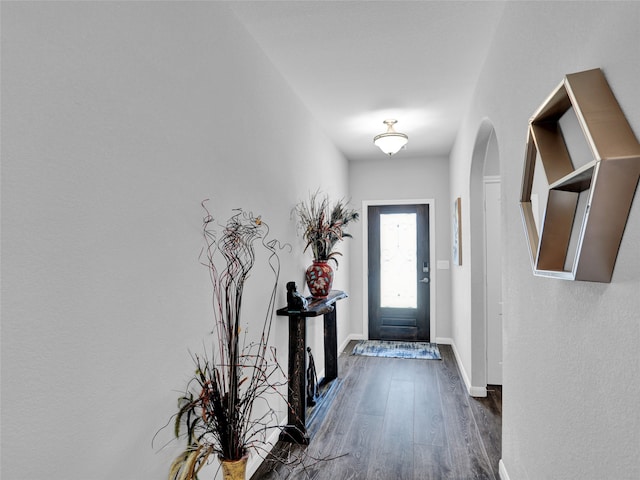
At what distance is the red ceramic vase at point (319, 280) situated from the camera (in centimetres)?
337

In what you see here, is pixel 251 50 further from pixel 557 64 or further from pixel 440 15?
pixel 557 64

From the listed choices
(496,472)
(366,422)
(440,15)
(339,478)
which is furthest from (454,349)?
(440,15)

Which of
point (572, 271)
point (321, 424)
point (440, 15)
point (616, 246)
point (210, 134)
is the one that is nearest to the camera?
point (616, 246)

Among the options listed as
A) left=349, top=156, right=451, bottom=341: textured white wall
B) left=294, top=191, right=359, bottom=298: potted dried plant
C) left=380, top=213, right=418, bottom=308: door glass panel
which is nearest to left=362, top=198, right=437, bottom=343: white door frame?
left=349, top=156, right=451, bottom=341: textured white wall

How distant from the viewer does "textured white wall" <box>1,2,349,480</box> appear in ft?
3.31

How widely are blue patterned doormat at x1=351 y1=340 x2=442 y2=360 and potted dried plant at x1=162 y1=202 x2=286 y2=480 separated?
2.72m

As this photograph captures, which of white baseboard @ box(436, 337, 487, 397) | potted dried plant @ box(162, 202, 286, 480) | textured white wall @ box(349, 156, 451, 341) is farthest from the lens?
textured white wall @ box(349, 156, 451, 341)

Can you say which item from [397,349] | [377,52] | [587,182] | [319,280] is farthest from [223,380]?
[397,349]

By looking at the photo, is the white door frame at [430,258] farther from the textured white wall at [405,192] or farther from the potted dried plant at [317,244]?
the potted dried plant at [317,244]

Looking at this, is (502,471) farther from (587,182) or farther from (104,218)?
(104,218)

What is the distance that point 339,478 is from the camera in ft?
7.45

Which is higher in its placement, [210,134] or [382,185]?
[382,185]

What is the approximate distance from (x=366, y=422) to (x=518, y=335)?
5.03ft

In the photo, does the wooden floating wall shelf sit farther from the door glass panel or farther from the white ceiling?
the door glass panel
